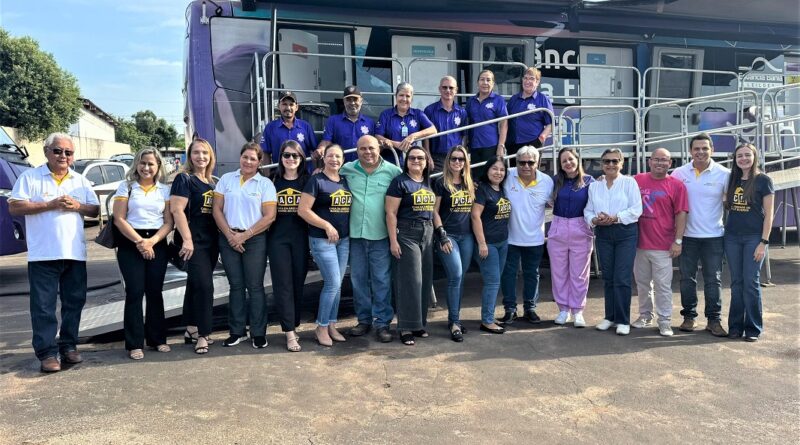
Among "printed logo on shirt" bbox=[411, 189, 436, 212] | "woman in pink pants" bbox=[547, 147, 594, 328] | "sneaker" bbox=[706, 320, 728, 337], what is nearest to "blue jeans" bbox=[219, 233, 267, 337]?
"printed logo on shirt" bbox=[411, 189, 436, 212]

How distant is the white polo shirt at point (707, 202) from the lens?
4777 millimetres

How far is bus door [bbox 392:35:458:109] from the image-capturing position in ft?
23.3

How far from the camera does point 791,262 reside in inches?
323

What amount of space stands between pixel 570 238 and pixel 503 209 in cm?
71

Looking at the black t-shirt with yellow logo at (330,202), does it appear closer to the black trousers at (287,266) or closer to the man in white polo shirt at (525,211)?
the black trousers at (287,266)

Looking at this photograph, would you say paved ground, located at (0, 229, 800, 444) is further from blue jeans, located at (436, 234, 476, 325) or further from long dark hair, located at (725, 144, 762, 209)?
long dark hair, located at (725, 144, 762, 209)

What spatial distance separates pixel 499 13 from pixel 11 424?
22.5ft

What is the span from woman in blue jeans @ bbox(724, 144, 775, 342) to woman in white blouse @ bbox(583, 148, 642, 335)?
81cm

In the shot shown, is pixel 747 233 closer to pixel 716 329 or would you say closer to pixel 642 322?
pixel 716 329

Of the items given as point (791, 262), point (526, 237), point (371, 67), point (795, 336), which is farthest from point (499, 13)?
point (791, 262)

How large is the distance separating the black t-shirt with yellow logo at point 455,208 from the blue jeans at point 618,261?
1268mm

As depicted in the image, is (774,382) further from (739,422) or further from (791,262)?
(791,262)

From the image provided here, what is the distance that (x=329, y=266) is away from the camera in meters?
4.48

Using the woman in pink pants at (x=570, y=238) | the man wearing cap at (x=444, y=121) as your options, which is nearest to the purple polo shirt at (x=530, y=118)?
the man wearing cap at (x=444, y=121)
